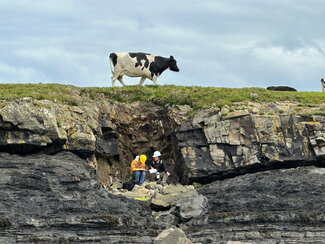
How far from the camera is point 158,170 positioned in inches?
1704

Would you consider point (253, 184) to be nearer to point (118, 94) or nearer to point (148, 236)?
point (148, 236)

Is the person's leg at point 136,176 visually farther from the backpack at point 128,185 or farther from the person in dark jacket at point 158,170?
the person in dark jacket at point 158,170

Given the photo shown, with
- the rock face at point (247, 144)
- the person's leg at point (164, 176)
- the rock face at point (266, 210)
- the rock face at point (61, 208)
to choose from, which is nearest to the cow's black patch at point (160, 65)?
the rock face at point (247, 144)

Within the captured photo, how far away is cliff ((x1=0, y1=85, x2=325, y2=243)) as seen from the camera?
34812 mm

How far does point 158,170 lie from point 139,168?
1411 millimetres

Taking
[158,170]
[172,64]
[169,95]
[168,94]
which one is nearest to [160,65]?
[172,64]

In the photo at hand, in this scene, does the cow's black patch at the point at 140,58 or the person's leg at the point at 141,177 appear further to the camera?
the cow's black patch at the point at 140,58

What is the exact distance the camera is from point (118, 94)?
152 feet

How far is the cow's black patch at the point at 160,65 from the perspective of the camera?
51406mm

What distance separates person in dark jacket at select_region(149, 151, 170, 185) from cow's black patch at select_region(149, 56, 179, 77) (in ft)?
29.3

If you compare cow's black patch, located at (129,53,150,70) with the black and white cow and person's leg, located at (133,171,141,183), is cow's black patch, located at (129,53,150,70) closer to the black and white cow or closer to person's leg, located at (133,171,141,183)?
the black and white cow

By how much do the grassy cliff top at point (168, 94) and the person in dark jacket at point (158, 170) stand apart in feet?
10.9

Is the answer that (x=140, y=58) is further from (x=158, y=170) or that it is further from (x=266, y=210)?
(x=266, y=210)

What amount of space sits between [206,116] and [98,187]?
777 cm
